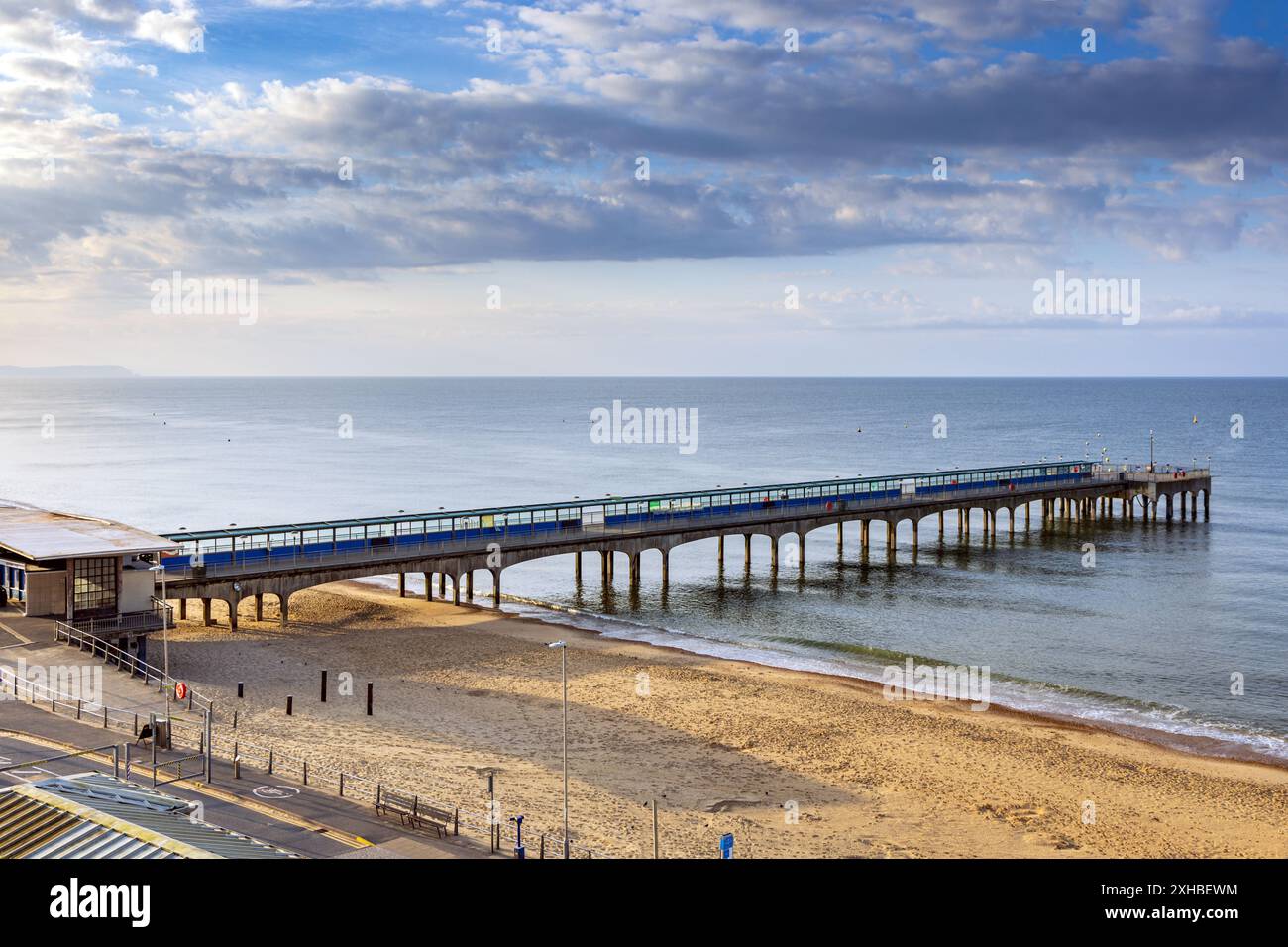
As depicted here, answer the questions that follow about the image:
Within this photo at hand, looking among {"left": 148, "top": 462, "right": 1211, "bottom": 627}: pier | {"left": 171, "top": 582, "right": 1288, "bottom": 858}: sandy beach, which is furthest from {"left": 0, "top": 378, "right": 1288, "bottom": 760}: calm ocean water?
{"left": 171, "top": 582, "right": 1288, "bottom": 858}: sandy beach

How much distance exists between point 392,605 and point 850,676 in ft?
91.5

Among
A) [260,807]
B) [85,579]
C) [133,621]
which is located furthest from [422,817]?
[85,579]

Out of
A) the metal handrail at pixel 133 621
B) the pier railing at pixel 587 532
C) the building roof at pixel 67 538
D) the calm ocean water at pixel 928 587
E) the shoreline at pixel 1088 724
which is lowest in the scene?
the shoreline at pixel 1088 724

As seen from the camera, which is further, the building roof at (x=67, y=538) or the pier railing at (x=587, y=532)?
the pier railing at (x=587, y=532)

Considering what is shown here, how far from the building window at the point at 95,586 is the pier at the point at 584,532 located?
199cm

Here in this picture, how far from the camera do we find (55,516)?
53.3m

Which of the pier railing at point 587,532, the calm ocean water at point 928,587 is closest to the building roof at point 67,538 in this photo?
the pier railing at point 587,532

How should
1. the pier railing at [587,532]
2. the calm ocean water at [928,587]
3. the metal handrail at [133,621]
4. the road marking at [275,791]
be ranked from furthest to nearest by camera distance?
the pier railing at [587,532]
the calm ocean water at [928,587]
the metal handrail at [133,621]
the road marking at [275,791]

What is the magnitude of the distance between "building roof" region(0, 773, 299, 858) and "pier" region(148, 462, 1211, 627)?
29.5 metres

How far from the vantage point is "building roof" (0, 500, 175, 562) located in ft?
144

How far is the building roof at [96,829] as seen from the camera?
1577 cm

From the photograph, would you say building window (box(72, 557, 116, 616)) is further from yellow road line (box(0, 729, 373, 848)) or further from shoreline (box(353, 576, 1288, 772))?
shoreline (box(353, 576, 1288, 772))

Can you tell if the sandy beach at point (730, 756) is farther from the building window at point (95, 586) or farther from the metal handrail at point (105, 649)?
the building window at point (95, 586)

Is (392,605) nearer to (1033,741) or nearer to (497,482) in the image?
(1033,741)
